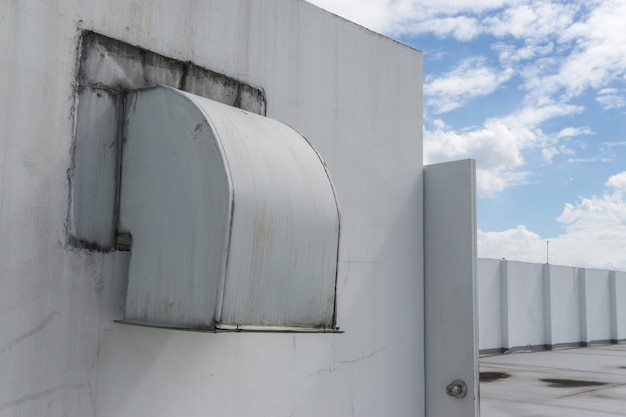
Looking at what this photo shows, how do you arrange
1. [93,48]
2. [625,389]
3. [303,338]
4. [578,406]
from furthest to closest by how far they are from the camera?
1. [625,389]
2. [578,406]
3. [303,338]
4. [93,48]

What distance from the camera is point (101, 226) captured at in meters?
2.85

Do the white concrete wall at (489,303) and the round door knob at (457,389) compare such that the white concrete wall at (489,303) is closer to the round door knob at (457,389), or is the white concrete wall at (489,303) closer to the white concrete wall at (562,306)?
the white concrete wall at (562,306)

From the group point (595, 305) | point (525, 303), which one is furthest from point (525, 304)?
point (595, 305)

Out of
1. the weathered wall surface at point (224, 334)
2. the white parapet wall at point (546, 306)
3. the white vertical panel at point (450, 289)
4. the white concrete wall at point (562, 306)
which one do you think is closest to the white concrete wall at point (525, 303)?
the white parapet wall at point (546, 306)

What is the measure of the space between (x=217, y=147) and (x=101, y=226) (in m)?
0.63

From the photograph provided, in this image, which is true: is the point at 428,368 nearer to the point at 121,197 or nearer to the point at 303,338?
the point at 303,338

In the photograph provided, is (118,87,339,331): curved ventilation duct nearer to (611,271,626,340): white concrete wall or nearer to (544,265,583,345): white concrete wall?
(544,265,583,345): white concrete wall

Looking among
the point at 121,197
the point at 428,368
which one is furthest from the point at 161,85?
the point at 428,368

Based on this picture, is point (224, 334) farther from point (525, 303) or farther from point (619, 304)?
point (619, 304)

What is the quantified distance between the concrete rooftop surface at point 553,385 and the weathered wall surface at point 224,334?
529cm

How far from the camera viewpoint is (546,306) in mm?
19000

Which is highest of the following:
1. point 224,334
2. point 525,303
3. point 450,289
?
point 450,289

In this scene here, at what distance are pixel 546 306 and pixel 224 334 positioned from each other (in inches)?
680

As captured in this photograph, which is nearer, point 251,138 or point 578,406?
point 251,138
